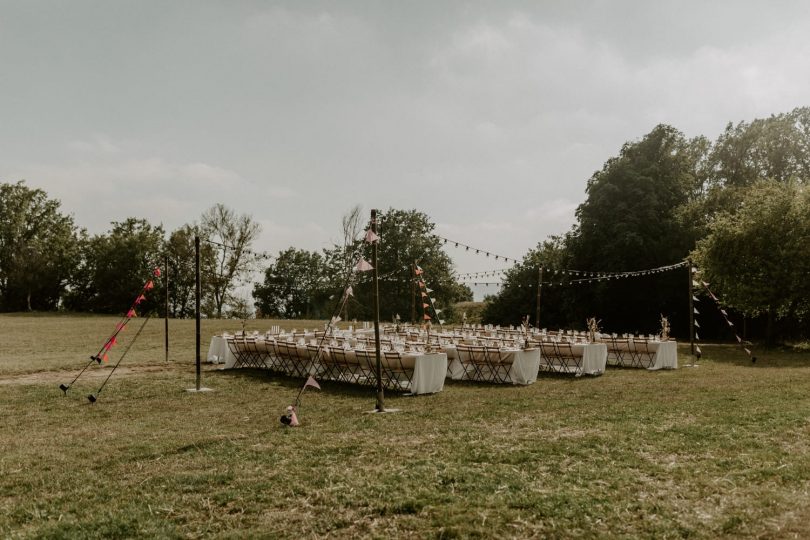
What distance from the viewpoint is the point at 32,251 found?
45438 mm

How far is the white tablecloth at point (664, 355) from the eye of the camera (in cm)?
1716

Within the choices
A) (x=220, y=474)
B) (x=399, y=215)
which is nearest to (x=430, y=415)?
(x=220, y=474)

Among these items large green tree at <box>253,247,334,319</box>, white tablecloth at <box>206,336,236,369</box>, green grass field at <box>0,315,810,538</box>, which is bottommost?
green grass field at <box>0,315,810,538</box>

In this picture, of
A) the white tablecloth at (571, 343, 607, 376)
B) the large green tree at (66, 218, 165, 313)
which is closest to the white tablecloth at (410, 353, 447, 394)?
the white tablecloth at (571, 343, 607, 376)

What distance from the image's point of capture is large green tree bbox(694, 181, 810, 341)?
2342 cm

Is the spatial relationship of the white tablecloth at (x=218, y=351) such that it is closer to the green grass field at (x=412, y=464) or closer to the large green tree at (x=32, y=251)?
the green grass field at (x=412, y=464)

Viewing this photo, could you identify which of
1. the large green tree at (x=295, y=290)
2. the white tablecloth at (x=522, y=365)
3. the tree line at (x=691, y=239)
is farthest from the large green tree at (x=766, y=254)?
the large green tree at (x=295, y=290)

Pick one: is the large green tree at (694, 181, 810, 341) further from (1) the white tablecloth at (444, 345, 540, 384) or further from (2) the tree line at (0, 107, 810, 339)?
(1) the white tablecloth at (444, 345, 540, 384)

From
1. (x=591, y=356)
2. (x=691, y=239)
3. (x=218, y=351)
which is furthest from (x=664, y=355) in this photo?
(x=691, y=239)

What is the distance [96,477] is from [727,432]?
25.2ft

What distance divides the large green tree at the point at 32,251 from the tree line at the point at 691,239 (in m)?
34.7

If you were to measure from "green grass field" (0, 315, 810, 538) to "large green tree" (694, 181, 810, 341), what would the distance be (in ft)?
45.3

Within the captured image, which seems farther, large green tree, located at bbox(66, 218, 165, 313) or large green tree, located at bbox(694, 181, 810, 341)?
large green tree, located at bbox(66, 218, 165, 313)

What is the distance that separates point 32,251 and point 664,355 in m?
46.7
